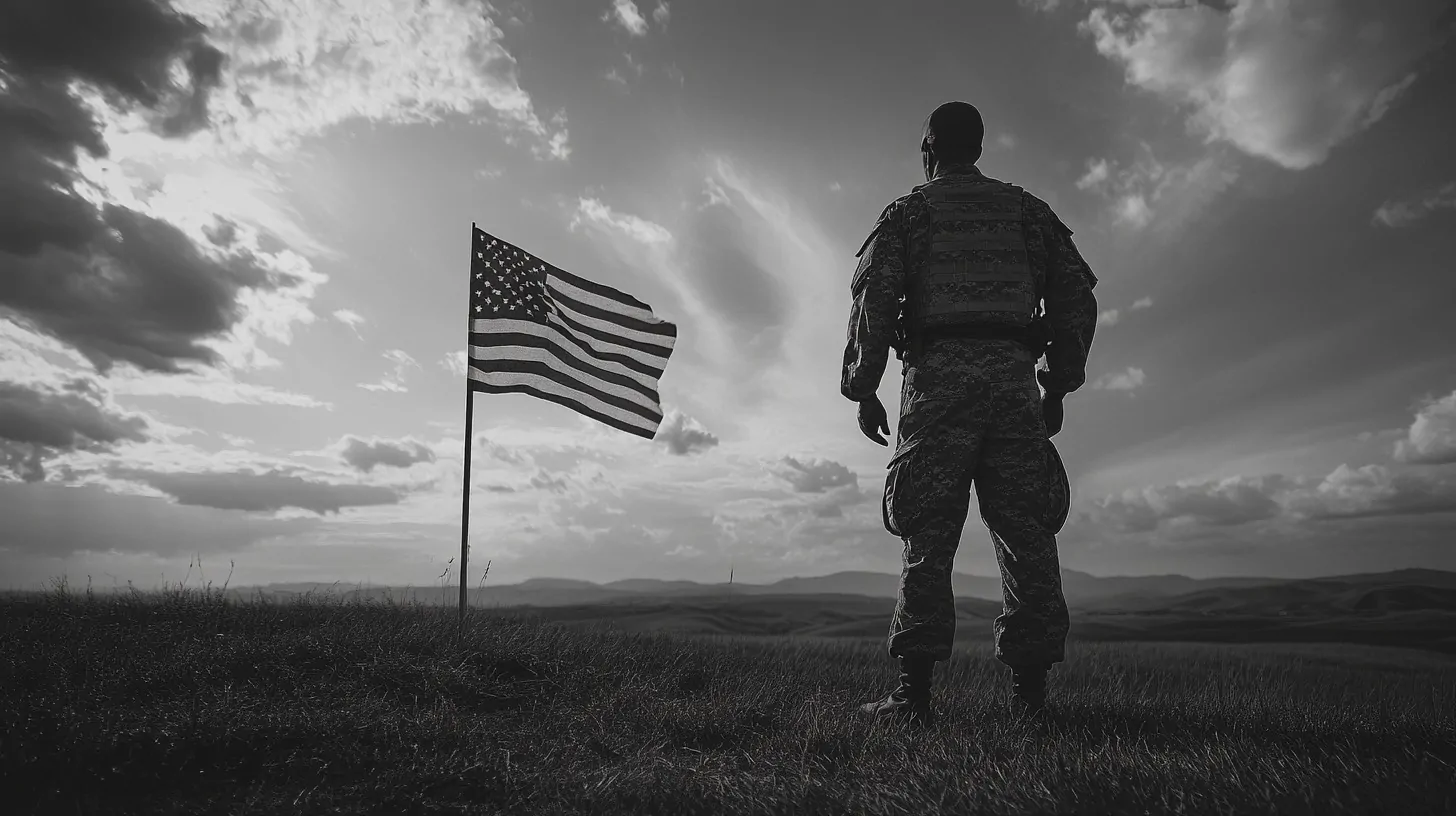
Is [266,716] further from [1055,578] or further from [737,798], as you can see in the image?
[1055,578]

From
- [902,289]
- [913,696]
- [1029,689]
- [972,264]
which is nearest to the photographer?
[913,696]

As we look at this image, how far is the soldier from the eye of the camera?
3.49m

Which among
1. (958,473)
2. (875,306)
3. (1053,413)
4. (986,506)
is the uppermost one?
(875,306)

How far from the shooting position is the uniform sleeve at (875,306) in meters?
3.73

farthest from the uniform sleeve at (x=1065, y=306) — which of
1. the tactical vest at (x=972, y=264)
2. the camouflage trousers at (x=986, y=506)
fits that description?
the camouflage trousers at (x=986, y=506)

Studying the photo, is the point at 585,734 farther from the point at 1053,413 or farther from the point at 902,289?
the point at 1053,413

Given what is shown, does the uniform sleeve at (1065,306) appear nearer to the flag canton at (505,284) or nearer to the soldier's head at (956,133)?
the soldier's head at (956,133)

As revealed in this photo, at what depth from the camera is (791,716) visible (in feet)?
11.2

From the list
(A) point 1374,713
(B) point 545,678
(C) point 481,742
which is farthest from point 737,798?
(A) point 1374,713

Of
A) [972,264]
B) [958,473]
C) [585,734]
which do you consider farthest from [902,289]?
[585,734]

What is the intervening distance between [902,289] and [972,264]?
1.24 feet

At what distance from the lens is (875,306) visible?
374 cm

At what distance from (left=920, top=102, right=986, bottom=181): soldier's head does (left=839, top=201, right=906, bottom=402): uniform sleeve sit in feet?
1.69

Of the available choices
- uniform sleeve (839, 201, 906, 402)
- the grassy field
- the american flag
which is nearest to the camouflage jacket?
uniform sleeve (839, 201, 906, 402)
